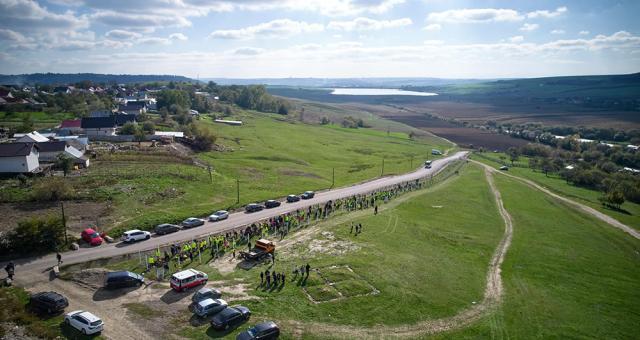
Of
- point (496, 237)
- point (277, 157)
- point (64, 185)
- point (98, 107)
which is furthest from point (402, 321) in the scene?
point (98, 107)

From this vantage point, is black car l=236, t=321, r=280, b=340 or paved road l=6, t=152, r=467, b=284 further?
paved road l=6, t=152, r=467, b=284

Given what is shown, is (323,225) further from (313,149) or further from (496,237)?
(313,149)

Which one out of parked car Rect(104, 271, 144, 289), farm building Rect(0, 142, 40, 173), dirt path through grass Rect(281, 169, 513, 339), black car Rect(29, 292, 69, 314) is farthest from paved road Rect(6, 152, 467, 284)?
farm building Rect(0, 142, 40, 173)

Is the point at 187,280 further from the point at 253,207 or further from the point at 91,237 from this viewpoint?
the point at 253,207

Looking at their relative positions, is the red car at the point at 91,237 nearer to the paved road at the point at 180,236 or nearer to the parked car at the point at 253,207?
the paved road at the point at 180,236

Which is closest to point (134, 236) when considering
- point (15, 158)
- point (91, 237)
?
point (91, 237)

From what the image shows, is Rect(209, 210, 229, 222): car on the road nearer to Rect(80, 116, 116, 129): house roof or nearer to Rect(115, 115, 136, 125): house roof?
Rect(80, 116, 116, 129): house roof
